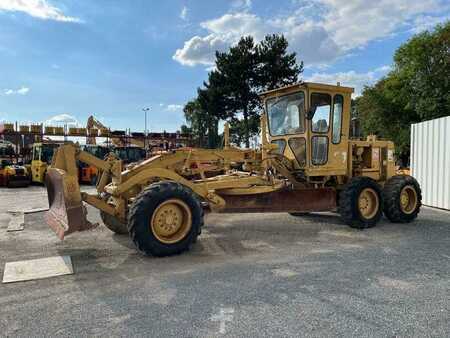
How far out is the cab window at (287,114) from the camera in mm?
7590

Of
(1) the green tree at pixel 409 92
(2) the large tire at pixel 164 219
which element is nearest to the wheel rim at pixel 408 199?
(2) the large tire at pixel 164 219

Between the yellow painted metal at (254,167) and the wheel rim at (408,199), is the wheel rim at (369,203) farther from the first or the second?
the wheel rim at (408,199)

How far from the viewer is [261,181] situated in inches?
284

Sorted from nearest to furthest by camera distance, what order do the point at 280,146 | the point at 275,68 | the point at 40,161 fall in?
the point at 280,146 < the point at 40,161 < the point at 275,68

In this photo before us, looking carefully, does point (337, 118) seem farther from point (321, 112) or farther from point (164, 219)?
point (164, 219)

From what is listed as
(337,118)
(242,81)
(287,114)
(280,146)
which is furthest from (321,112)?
(242,81)

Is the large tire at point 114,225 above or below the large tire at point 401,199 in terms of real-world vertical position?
below

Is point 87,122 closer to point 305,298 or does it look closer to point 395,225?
point 395,225

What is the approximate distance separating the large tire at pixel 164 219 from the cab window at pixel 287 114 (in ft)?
9.36

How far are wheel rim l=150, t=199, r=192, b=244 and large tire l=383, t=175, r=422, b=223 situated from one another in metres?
4.62

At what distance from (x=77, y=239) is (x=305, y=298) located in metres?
4.28

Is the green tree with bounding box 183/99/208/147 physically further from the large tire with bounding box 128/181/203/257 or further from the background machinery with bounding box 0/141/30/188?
the large tire with bounding box 128/181/203/257

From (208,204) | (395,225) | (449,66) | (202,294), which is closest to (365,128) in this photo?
(449,66)

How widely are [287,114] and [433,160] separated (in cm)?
554
